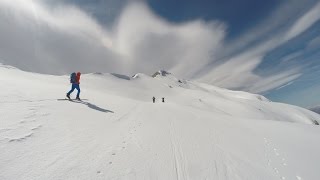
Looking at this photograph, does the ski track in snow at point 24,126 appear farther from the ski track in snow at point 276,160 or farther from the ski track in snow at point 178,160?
the ski track in snow at point 276,160

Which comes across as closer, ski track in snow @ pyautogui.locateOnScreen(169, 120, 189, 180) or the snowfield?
the snowfield

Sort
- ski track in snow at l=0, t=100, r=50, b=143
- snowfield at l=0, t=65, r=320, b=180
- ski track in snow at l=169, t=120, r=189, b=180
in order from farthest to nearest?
ski track in snow at l=0, t=100, r=50, b=143, ski track in snow at l=169, t=120, r=189, b=180, snowfield at l=0, t=65, r=320, b=180

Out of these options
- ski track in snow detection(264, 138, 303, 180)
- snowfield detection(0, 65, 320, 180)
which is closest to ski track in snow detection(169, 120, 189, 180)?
snowfield detection(0, 65, 320, 180)

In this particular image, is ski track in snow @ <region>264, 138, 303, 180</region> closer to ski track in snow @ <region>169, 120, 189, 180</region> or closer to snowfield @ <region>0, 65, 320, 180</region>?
snowfield @ <region>0, 65, 320, 180</region>

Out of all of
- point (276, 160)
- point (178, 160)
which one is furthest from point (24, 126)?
point (276, 160)

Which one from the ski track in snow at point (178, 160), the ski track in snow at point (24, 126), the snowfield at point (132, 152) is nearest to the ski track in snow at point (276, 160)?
the snowfield at point (132, 152)

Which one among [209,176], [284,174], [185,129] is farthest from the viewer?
[185,129]

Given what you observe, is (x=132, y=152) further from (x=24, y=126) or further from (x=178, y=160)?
(x=24, y=126)

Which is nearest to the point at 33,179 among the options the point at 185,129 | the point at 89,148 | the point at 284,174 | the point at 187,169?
the point at 89,148

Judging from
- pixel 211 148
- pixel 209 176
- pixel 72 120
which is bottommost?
pixel 209 176

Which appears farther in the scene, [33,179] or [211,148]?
[211,148]

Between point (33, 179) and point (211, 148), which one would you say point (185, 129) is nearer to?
point (211, 148)

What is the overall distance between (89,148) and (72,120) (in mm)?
3190

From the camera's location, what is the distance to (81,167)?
15.7 feet
